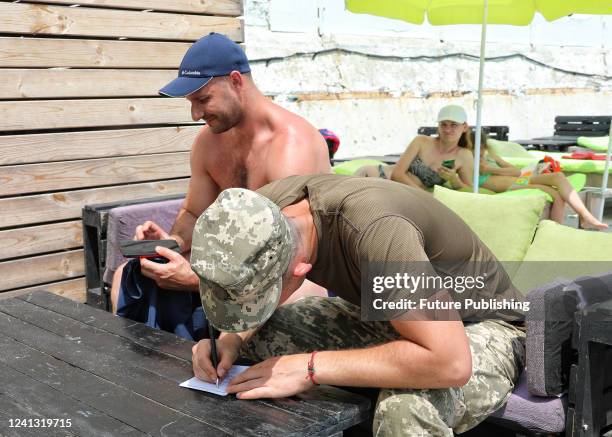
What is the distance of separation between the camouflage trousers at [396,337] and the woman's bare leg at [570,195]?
4.02m

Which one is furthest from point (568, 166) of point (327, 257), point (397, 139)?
point (327, 257)

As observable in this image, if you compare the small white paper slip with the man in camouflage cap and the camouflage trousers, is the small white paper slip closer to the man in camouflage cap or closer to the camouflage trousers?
the man in camouflage cap

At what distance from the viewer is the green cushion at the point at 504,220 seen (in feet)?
11.8

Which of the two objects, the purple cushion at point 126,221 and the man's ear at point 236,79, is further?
the purple cushion at point 126,221

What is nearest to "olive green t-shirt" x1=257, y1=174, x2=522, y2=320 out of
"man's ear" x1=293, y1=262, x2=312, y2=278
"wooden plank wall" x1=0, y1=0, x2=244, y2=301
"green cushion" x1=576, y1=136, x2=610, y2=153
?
"man's ear" x1=293, y1=262, x2=312, y2=278

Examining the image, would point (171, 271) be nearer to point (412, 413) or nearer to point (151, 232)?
point (151, 232)

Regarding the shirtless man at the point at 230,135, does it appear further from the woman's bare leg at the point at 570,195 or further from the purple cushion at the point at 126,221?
the woman's bare leg at the point at 570,195

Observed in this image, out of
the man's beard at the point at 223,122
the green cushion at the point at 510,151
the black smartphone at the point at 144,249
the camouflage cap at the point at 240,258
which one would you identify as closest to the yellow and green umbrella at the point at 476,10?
the green cushion at the point at 510,151

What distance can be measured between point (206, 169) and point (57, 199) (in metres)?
1.20

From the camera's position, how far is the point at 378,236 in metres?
2.04

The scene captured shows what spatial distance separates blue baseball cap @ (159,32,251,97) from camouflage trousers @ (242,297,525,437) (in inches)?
45.3

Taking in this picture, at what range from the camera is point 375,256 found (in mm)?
2023

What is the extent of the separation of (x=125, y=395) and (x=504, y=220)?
2257 millimetres

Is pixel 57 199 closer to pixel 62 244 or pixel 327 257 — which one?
pixel 62 244
